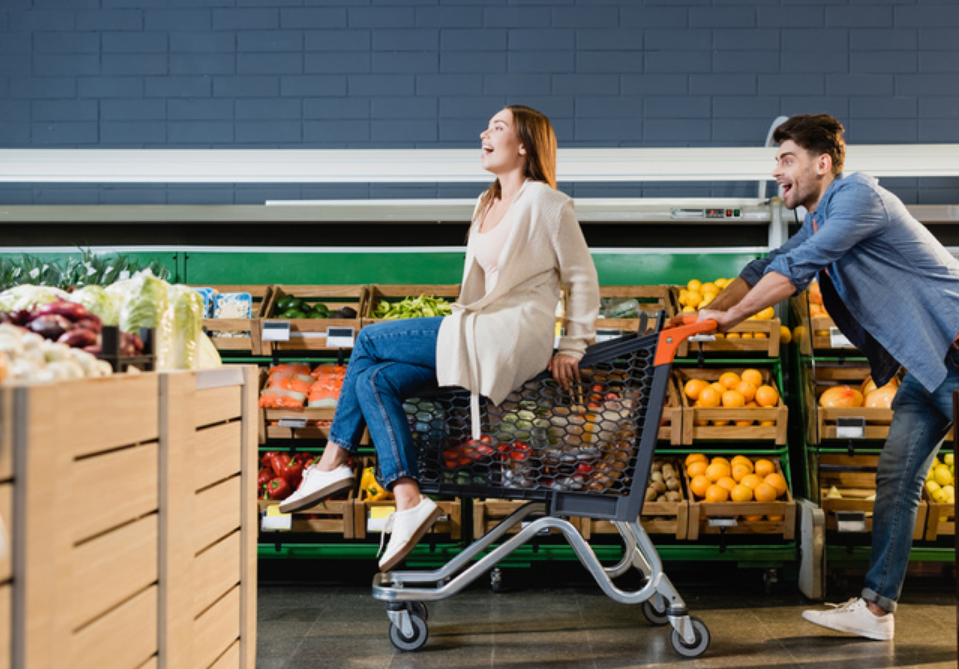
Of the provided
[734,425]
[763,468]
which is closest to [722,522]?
[763,468]

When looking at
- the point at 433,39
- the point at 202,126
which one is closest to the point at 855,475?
the point at 433,39

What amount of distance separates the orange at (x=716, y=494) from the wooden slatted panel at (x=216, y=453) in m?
2.40

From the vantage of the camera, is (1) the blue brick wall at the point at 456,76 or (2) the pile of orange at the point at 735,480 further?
(1) the blue brick wall at the point at 456,76

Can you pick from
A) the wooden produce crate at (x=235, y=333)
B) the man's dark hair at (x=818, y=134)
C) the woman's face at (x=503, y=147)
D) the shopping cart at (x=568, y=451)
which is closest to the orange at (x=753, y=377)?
the man's dark hair at (x=818, y=134)

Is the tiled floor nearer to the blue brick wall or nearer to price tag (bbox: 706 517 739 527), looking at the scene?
price tag (bbox: 706 517 739 527)

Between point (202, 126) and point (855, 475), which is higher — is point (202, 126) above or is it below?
above

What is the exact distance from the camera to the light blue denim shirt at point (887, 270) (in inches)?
129

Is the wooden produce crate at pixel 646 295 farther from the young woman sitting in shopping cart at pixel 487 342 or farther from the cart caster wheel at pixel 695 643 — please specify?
the cart caster wheel at pixel 695 643

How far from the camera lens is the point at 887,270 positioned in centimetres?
335

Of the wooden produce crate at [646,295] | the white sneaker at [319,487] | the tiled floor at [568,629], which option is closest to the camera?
the white sneaker at [319,487]

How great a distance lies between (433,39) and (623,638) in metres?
3.77

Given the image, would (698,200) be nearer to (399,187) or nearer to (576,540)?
(399,187)

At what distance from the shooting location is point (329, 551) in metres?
4.21

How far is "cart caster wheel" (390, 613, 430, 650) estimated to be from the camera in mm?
3273
